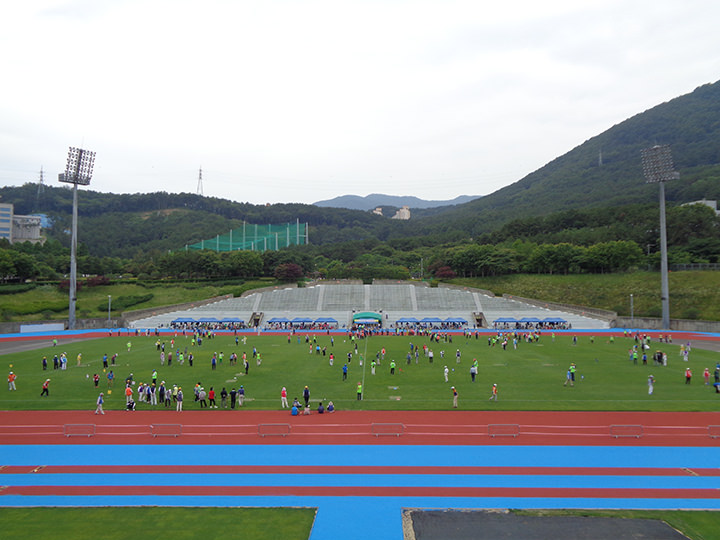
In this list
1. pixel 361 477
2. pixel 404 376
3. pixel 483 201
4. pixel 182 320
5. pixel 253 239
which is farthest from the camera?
pixel 483 201

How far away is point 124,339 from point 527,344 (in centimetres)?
3975

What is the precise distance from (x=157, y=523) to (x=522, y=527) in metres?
8.96

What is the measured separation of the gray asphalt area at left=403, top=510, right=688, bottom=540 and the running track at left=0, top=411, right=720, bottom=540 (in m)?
0.55

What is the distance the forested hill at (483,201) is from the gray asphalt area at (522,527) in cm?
11356

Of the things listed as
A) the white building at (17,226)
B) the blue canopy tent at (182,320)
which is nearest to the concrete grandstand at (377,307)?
the blue canopy tent at (182,320)

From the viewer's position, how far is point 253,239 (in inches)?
4592

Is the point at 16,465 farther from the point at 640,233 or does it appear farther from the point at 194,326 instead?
the point at 640,233

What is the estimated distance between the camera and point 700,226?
248 ft

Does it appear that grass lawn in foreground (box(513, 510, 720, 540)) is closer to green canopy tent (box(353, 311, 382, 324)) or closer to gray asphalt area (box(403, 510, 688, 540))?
gray asphalt area (box(403, 510, 688, 540))

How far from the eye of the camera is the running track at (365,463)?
41.1 feet

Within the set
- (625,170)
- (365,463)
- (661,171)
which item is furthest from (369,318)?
(625,170)

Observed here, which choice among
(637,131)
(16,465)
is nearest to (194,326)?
(16,465)

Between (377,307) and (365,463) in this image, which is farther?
(377,307)

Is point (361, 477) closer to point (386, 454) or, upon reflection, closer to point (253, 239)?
point (386, 454)
